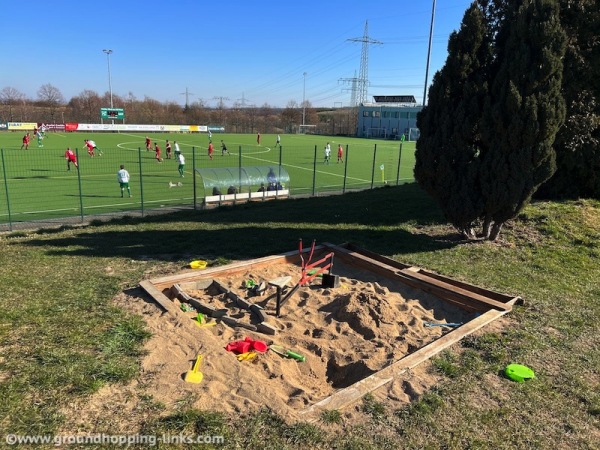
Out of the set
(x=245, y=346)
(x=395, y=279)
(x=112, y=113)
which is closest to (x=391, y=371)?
(x=245, y=346)

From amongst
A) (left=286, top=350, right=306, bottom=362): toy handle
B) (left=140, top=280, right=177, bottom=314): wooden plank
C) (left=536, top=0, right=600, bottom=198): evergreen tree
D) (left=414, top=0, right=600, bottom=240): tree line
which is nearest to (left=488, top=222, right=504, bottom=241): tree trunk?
(left=414, top=0, right=600, bottom=240): tree line

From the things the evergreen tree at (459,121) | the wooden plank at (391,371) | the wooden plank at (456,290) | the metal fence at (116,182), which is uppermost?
the evergreen tree at (459,121)

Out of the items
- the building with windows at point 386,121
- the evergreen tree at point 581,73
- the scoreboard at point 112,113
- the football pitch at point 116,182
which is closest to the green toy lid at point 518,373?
the evergreen tree at point 581,73

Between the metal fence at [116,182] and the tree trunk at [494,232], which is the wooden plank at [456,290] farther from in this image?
the metal fence at [116,182]

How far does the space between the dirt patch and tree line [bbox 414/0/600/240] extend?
3.18 meters

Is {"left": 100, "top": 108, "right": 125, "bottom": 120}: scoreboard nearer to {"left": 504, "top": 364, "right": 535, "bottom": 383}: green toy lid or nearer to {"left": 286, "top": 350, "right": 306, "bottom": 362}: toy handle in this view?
{"left": 286, "top": 350, "right": 306, "bottom": 362}: toy handle

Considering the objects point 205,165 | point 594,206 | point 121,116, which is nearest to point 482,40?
point 594,206

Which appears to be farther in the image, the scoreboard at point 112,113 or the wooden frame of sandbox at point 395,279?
the scoreboard at point 112,113

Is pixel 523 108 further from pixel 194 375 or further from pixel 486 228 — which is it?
pixel 194 375

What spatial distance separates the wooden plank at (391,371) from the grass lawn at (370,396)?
0.10 metres

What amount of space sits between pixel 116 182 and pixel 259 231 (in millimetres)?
13867

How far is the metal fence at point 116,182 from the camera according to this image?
15.0 m

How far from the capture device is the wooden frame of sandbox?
160 inches

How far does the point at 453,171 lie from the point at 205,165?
2237cm
